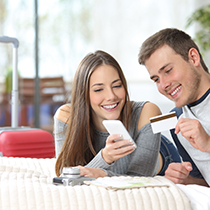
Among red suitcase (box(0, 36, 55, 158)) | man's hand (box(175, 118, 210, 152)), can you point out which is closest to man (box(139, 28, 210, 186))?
man's hand (box(175, 118, 210, 152))

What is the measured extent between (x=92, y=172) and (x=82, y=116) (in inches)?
14.9

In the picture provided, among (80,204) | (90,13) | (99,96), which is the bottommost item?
(80,204)

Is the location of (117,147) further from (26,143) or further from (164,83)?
(26,143)

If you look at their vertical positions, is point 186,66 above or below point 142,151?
above

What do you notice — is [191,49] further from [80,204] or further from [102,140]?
[80,204]

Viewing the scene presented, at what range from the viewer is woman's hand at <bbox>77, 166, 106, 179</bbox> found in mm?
1225

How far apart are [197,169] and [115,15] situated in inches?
136

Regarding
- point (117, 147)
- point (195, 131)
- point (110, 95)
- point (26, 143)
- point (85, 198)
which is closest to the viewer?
point (85, 198)

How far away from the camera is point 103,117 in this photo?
1594 mm

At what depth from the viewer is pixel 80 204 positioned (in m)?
0.91

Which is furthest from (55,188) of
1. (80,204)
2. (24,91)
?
(24,91)

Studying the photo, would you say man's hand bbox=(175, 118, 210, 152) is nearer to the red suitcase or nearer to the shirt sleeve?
the shirt sleeve

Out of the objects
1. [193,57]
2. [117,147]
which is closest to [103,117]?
[117,147]

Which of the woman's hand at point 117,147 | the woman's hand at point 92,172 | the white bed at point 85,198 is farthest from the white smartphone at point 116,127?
the white bed at point 85,198
